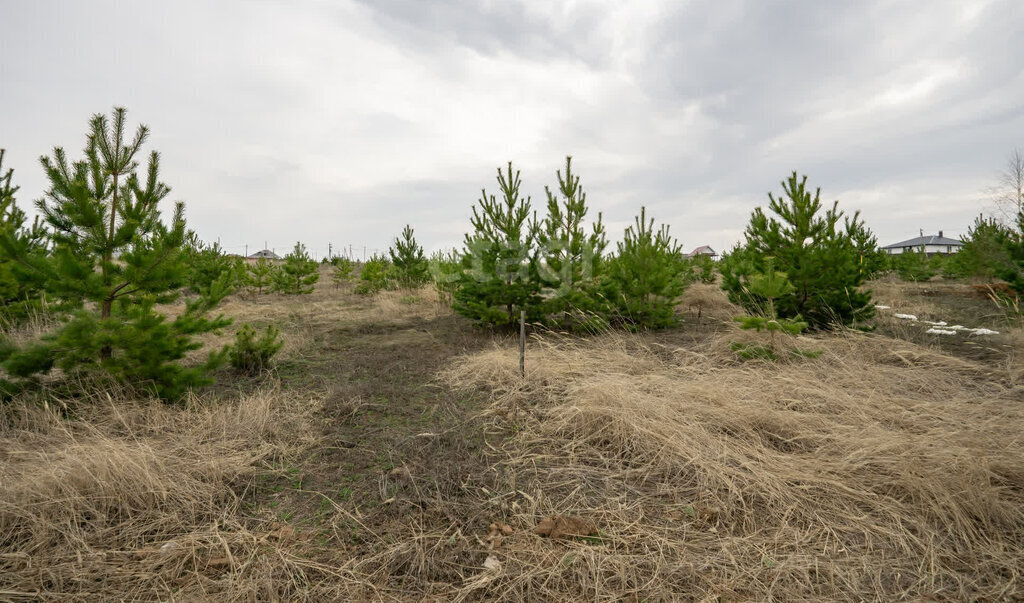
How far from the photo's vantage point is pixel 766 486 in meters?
2.67

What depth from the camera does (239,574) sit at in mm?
1996

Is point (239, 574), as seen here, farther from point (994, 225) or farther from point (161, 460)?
point (994, 225)

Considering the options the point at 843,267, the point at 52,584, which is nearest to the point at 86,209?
the point at 52,584

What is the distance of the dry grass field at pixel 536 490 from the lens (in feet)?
6.57

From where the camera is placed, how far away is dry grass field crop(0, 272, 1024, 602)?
2004 millimetres

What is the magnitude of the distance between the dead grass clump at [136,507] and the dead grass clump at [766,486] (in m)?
1.25

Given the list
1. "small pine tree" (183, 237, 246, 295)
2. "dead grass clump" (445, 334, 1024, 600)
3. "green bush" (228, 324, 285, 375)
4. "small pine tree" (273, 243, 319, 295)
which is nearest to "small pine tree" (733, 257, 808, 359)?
"dead grass clump" (445, 334, 1024, 600)

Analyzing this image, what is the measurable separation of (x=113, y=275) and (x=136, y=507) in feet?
7.75

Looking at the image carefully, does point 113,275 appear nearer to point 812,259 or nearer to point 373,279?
point 812,259

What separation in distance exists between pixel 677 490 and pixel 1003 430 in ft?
8.75

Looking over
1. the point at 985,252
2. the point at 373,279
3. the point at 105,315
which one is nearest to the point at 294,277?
the point at 373,279

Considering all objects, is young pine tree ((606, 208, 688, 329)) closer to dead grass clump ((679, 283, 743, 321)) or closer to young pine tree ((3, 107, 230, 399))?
dead grass clump ((679, 283, 743, 321))

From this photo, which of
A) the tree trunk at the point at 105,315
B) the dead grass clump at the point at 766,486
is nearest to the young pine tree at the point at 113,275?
the tree trunk at the point at 105,315

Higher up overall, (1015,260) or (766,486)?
(1015,260)
